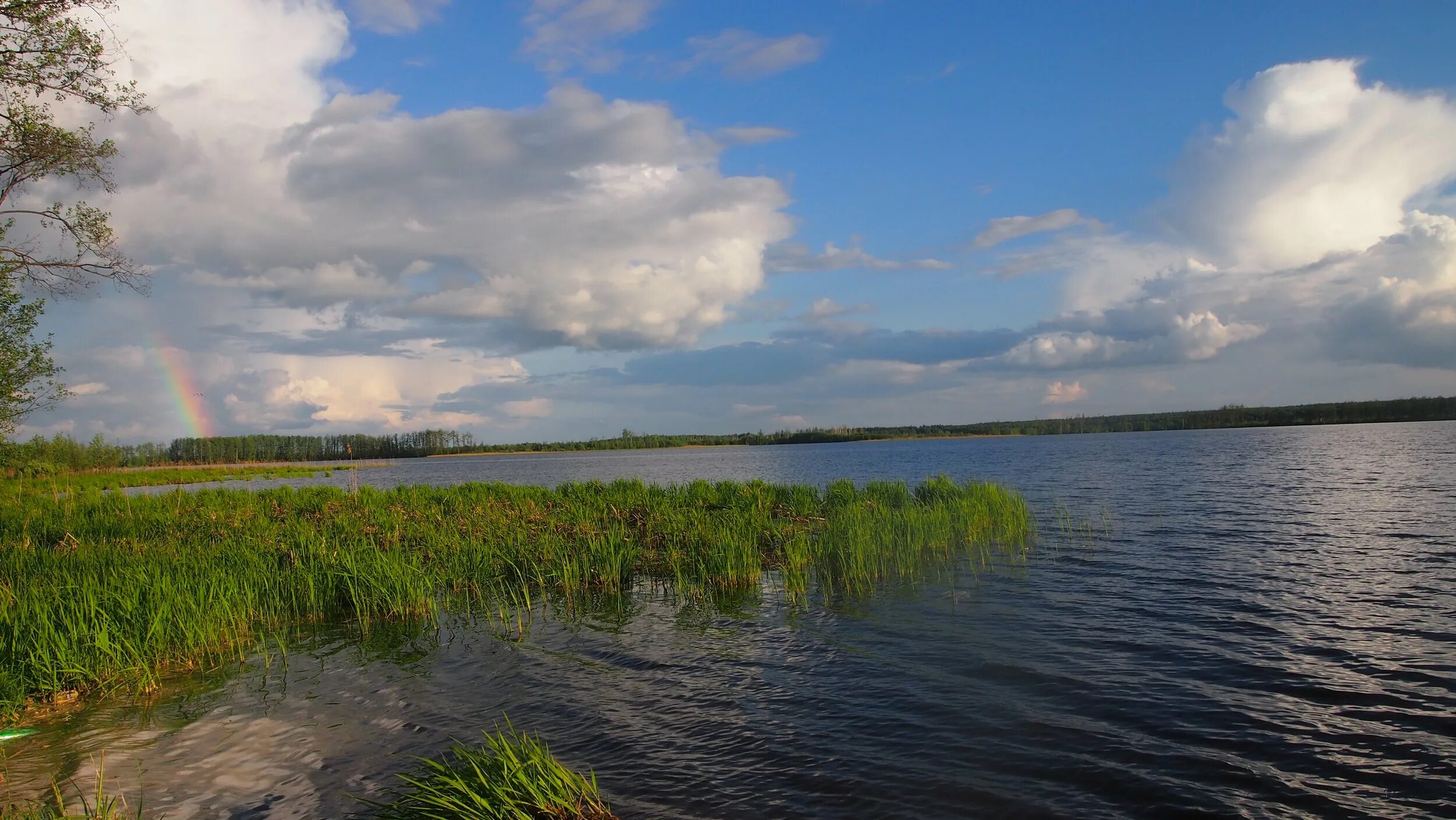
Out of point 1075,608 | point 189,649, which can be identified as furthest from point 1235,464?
point 189,649

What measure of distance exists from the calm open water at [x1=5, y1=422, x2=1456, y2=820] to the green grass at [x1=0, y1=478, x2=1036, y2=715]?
3.37 ft

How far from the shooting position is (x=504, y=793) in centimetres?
538

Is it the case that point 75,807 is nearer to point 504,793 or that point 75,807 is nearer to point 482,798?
point 482,798

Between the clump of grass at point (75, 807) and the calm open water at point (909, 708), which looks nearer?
the clump of grass at point (75, 807)

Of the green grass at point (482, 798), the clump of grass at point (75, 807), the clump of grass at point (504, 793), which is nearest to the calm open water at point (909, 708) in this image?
the clump of grass at point (75, 807)

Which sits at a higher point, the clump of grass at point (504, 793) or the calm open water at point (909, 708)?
the clump of grass at point (504, 793)

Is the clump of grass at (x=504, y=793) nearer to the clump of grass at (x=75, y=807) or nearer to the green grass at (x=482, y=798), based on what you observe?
the green grass at (x=482, y=798)

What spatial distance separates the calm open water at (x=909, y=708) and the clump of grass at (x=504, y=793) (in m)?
0.93

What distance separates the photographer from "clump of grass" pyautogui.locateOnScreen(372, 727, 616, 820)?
17.3 ft

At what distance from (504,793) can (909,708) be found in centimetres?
526

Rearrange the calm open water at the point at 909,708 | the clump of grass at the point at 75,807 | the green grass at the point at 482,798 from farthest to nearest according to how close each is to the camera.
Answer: the calm open water at the point at 909,708, the green grass at the point at 482,798, the clump of grass at the point at 75,807

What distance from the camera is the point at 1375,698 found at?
8578mm

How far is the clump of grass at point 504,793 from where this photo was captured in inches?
208

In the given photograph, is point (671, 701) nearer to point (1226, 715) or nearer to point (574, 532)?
point (1226, 715)
